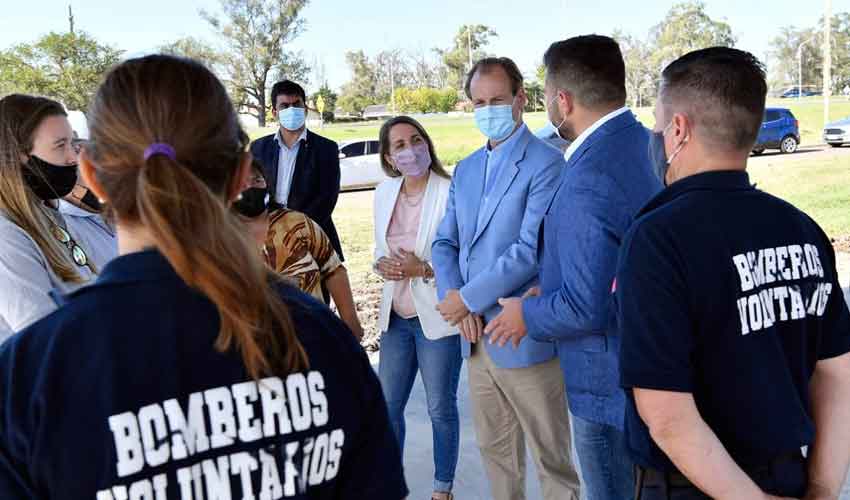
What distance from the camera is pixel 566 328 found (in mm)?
2443

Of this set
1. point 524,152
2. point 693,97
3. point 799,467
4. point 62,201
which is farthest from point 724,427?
point 62,201

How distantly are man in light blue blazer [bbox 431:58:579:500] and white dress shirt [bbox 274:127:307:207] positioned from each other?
1813mm

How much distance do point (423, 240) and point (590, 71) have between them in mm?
1321

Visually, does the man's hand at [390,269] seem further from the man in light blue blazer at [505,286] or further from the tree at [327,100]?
the tree at [327,100]

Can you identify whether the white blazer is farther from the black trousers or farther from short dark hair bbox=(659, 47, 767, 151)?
short dark hair bbox=(659, 47, 767, 151)

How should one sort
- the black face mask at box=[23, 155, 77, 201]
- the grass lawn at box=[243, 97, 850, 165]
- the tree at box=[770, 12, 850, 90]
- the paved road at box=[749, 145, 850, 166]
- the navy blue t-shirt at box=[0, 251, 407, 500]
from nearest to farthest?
the navy blue t-shirt at box=[0, 251, 407, 500] → the black face mask at box=[23, 155, 77, 201] → the paved road at box=[749, 145, 850, 166] → the grass lawn at box=[243, 97, 850, 165] → the tree at box=[770, 12, 850, 90]

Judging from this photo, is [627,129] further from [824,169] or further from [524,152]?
[824,169]

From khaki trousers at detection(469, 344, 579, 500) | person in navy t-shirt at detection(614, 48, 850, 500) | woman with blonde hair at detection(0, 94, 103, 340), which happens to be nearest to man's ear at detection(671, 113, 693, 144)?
person in navy t-shirt at detection(614, 48, 850, 500)

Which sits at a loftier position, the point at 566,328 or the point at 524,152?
the point at 524,152

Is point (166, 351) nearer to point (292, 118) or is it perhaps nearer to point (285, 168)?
point (285, 168)

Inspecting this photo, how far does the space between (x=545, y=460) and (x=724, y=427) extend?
4.38 feet

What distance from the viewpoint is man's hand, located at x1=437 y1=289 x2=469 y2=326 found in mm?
2986

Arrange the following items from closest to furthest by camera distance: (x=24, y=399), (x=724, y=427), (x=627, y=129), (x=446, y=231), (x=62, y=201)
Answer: (x=24, y=399), (x=724, y=427), (x=627, y=129), (x=62, y=201), (x=446, y=231)

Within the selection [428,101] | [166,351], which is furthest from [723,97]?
[428,101]
